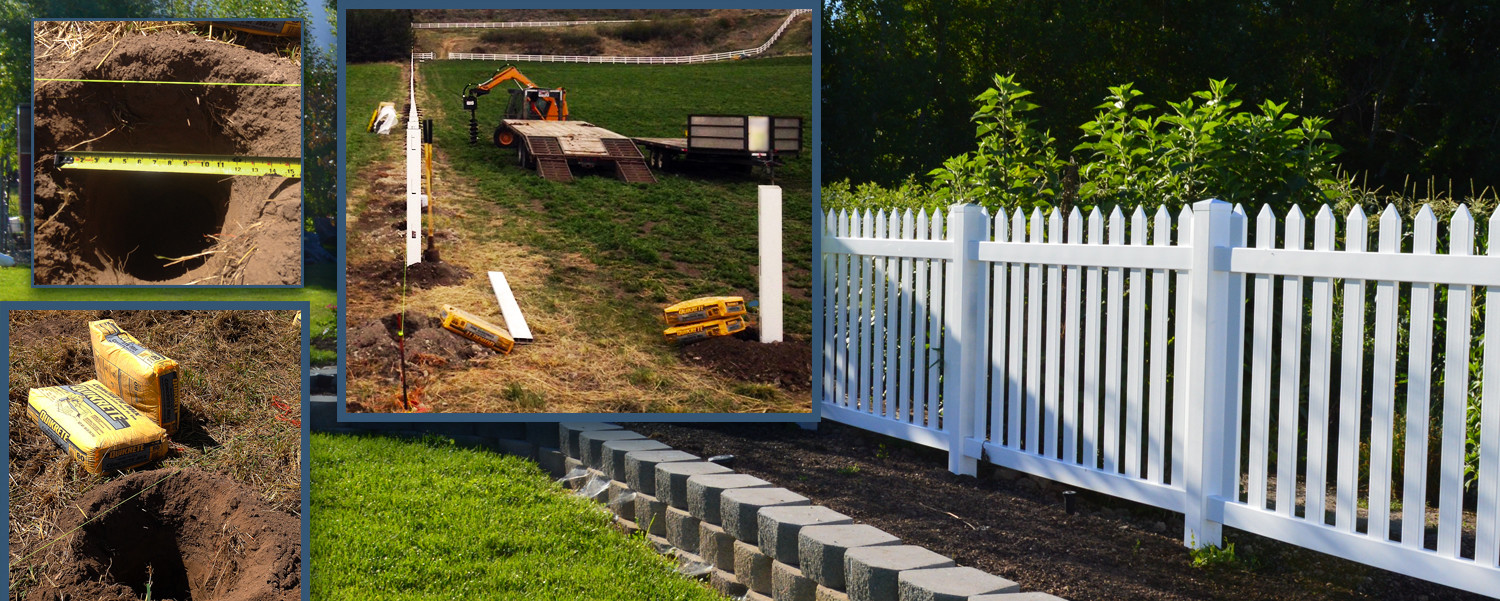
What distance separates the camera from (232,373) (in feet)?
6.45

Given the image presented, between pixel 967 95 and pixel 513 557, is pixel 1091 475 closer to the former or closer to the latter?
pixel 513 557

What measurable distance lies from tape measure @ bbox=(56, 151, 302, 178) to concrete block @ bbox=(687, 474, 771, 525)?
1903mm

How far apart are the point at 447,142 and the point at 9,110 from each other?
63.8ft

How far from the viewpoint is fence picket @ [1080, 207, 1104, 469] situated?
4.20m

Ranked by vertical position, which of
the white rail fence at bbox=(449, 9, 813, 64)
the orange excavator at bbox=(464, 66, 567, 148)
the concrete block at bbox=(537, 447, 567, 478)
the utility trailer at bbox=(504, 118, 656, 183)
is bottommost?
the concrete block at bbox=(537, 447, 567, 478)

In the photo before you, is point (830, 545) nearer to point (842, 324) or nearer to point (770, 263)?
point (770, 263)

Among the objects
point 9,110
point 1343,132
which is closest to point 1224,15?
point 1343,132

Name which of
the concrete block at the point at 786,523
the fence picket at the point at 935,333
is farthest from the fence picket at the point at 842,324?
the concrete block at the point at 786,523

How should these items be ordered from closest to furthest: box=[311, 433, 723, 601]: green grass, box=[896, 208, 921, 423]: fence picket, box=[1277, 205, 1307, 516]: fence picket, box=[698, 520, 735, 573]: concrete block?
1. box=[1277, 205, 1307, 516]: fence picket
2. box=[311, 433, 723, 601]: green grass
3. box=[698, 520, 735, 573]: concrete block
4. box=[896, 208, 921, 423]: fence picket

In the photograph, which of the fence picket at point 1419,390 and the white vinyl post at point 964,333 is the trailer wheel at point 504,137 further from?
the fence picket at point 1419,390

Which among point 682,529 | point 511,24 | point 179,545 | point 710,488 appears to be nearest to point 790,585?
point 710,488

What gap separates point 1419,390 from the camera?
10.6 ft

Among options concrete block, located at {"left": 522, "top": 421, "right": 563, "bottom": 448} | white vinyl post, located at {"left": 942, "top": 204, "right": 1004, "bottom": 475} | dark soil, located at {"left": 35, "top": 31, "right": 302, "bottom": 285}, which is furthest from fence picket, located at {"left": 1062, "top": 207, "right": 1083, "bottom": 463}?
dark soil, located at {"left": 35, "top": 31, "right": 302, "bottom": 285}

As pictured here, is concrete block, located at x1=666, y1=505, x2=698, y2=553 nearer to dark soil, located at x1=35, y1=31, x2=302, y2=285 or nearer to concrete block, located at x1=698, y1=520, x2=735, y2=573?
concrete block, located at x1=698, y1=520, x2=735, y2=573
